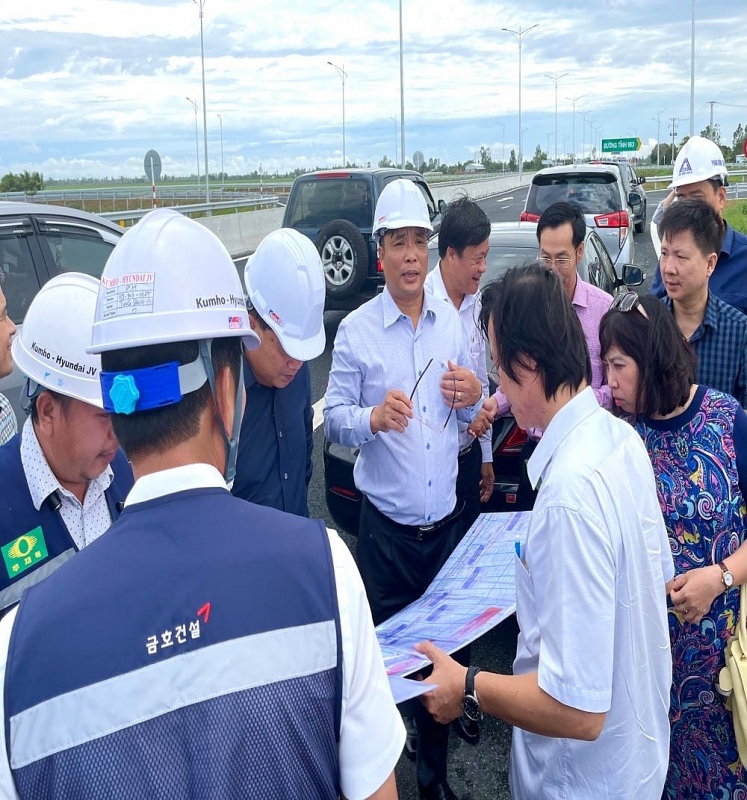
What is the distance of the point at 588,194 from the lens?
12891mm

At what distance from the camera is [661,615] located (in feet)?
5.33

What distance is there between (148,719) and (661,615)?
3.63 feet

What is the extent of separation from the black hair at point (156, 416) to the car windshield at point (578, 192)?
12193 mm

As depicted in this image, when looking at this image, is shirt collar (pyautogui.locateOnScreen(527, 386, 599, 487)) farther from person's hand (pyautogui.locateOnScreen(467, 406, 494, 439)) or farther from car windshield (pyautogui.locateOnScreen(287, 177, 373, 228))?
car windshield (pyautogui.locateOnScreen(287, 177, 373, 228))

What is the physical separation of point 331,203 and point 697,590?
8.95 meters

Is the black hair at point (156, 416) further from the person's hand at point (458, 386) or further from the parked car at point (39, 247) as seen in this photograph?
the parked car at point (39, 247)

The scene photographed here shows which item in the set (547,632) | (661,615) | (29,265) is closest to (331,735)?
(547,632)

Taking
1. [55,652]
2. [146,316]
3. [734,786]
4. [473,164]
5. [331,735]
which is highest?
[473,164]

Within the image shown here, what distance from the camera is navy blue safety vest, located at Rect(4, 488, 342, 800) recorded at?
94cm

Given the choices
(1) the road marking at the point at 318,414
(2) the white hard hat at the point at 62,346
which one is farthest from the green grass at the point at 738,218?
(2) the white hard hat at the point at 62,346

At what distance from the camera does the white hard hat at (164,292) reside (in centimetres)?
110

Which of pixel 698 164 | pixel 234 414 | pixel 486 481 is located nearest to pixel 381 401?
pixel 486 481

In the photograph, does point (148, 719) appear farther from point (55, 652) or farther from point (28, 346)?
point (28, 346)

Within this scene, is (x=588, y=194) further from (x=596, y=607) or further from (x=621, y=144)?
(x=621, y=144)
